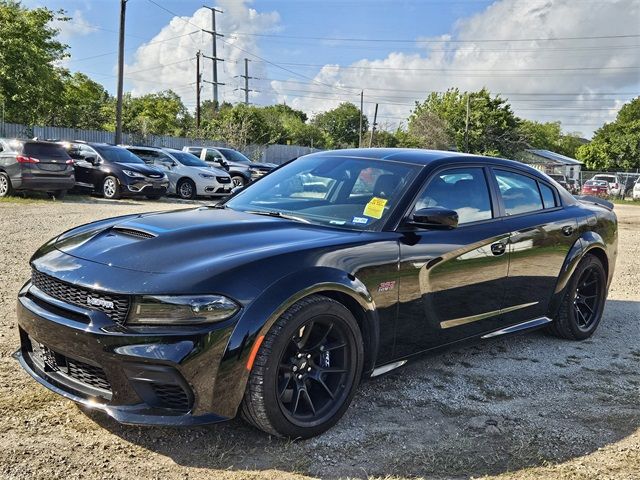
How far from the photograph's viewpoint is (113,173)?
53.9ft

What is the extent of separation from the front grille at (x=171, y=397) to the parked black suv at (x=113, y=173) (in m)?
14.3

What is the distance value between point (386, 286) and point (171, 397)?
1.34m

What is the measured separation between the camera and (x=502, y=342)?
5.20 meters

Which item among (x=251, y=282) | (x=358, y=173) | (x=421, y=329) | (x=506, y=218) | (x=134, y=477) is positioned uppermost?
(x=358, y=173)

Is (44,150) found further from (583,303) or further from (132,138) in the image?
(132,138)

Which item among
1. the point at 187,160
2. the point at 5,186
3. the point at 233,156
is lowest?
the point at 5,186

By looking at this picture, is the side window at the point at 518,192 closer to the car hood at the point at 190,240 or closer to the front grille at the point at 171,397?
the car hood at the point at 190,240

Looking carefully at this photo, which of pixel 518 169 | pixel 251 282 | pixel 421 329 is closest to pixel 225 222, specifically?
pixel 251 282

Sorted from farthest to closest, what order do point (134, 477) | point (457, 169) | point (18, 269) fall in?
point (18, 269)
point (457, 169)
point (134, 477)

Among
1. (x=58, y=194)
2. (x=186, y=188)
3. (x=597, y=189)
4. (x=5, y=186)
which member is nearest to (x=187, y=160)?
(x=186, y=188)

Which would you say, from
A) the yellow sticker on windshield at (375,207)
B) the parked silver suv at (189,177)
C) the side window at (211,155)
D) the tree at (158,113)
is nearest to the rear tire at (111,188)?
the parked silver suv at (189,177)

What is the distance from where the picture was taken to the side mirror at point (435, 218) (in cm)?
359

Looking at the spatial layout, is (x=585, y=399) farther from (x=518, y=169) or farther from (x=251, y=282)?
(x=251, y=282)

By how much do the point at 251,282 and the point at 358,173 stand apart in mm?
1581
